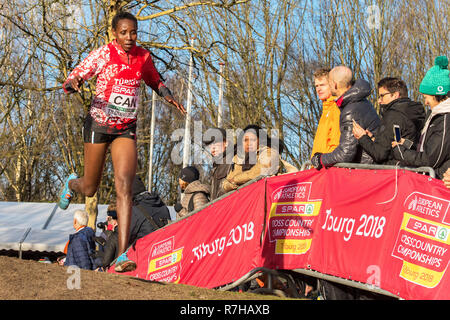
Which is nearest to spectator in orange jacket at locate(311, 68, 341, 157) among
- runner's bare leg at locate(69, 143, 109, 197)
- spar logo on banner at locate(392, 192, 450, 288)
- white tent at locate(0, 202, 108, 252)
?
spar logo on banner at locate(392, 192, 450, 288)

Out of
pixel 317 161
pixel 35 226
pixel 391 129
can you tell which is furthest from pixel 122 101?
pixel 35 226

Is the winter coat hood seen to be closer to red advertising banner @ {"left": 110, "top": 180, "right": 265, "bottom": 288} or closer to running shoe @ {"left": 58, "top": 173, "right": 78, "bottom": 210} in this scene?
red advertising banner @ {"left": 110, "top": 180, "right": 265, "bottom": 288}

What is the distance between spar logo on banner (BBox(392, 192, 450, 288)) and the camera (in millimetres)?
5246

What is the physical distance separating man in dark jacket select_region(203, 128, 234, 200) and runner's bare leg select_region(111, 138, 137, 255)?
3191 millimetres

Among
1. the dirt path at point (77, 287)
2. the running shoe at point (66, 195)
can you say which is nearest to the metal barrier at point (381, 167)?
the dirt path at point (77, 287)

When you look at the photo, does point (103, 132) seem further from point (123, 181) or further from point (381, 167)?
point (381, 167)

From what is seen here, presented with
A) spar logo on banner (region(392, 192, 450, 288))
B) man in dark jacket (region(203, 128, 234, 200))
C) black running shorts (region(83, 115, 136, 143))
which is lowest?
spar logo on banner (region(392, 192, 450, 288))

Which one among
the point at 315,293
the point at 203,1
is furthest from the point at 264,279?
the point at 203,1

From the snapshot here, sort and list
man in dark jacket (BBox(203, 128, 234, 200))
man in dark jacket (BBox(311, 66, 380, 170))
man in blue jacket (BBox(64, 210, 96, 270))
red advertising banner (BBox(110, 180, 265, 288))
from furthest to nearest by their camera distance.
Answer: man in dark jacket (BBox(203, 128, 234, 200)), man in blue jacket (BBox(64, 210, 96, 270)), red advertising banner (BBox(110, 180, 265, 288)), man in dark jacket (BBox(311, 66, 380, 170))

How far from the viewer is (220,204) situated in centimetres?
768

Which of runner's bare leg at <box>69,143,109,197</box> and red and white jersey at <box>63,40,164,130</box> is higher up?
red and white jersey at <box>63,40,164,130</box>

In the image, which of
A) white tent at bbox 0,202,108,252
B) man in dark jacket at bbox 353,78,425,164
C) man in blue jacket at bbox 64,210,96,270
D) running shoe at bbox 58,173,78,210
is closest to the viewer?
man in dark jacket at bbox 353,78,425,164

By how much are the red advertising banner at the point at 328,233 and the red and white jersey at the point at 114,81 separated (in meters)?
1.99

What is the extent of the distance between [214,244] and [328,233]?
5.58 feet
